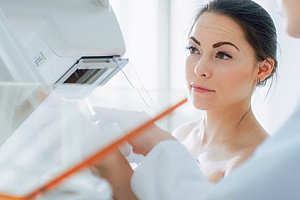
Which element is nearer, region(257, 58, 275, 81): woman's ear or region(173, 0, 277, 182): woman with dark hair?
region(173, 0, 277, 182): woman with dark hair

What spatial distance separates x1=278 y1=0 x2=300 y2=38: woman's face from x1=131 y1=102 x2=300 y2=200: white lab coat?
6.5 inches

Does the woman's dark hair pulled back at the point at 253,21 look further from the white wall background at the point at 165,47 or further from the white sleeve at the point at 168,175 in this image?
the white wall background at the point at 165,47

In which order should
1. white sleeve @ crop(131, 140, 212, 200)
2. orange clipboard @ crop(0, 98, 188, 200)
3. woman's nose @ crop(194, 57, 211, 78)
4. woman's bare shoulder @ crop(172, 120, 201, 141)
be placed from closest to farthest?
orange clipboard @ crop(0, 98, 188, 200)
white sleeve @ crop(131, 140, 212, 200)
woman's nose @ crop(194, 57, 211, 78)
woman's bare shoulder @ crop(172, 120, 201, 141)

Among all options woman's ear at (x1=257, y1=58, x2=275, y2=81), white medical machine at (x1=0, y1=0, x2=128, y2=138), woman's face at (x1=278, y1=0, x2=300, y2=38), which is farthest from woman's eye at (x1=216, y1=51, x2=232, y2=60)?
woman's face at (x1=278, y1=0, x2=300, y2=38)

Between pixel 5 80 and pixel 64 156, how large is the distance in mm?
222

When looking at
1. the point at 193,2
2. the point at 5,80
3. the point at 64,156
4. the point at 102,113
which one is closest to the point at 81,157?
the point at 64,156

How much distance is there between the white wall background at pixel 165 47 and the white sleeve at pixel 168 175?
72.6 inches

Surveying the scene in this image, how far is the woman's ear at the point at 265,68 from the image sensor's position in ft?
4.47

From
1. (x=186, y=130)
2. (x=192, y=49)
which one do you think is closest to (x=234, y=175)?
(x=192, y=49)

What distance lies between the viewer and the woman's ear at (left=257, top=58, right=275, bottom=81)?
1.36 metres

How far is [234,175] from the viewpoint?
0.65m

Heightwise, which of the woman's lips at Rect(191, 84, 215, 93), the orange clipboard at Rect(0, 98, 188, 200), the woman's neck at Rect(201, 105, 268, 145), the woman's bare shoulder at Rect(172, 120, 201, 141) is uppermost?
the orange clipboard at Rect(0, 98, 188, 200)

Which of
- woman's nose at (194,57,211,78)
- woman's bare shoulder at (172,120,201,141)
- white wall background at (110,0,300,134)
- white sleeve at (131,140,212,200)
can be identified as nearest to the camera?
white sleeve at (131,140,212,200)

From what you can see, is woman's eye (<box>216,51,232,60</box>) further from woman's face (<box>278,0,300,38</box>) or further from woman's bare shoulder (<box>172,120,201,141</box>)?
woman's face (<box>278,0,300,38</box>)
